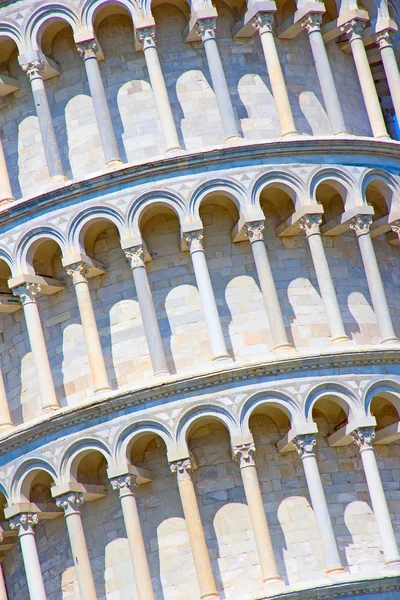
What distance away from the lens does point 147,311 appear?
26.2 metres

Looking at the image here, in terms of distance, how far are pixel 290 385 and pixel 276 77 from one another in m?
5.32

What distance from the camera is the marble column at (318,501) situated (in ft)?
82.2

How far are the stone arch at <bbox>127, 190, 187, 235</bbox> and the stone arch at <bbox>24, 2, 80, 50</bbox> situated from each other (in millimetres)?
3318

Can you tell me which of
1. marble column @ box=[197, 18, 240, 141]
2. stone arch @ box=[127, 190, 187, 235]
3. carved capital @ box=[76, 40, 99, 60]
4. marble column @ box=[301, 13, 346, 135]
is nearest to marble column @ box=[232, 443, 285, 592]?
stone arch @ box=[127, 190, 187, 235]

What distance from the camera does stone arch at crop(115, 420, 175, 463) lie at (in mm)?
25594

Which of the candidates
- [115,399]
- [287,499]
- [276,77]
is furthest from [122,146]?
[287,499]

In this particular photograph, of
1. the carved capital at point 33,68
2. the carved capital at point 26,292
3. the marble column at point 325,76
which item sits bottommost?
the carved capital at point 26,292

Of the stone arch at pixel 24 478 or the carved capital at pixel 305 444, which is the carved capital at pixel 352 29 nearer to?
the carved capital at pixel 305 444

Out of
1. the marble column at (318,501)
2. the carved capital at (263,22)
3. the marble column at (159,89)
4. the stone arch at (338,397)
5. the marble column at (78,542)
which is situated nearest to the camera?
the marble column at (318,501)

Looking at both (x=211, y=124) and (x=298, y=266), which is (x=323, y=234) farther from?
(x=211, y=124)

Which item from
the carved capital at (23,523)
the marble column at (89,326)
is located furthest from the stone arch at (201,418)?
the carved capital at (23,523)

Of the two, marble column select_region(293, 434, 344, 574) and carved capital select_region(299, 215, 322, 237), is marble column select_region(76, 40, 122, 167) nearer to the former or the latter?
carved capital select_region(299, 215, 322, 237)

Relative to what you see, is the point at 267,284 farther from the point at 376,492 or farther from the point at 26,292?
the point at 26,292

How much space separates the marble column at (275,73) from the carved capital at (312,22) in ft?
1.96
